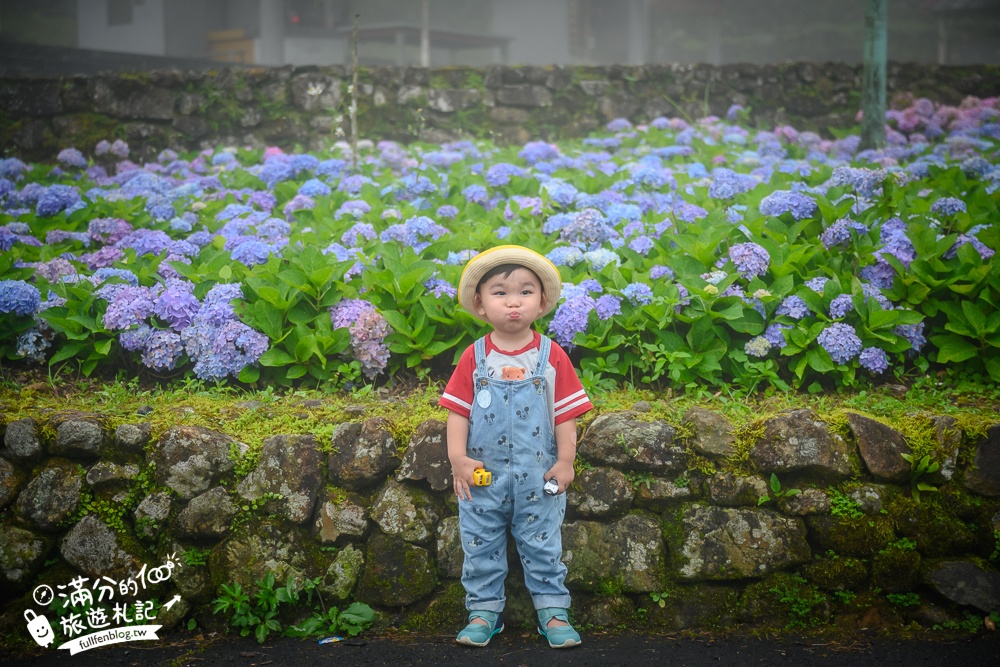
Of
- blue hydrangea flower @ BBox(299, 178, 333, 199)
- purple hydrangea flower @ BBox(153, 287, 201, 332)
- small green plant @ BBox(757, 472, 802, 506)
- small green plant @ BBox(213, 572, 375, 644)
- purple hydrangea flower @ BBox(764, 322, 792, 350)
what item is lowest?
small green plant @ BBox(213, 572, 375, 644)

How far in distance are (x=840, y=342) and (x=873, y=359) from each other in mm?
126

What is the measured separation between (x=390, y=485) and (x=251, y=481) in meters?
0.40

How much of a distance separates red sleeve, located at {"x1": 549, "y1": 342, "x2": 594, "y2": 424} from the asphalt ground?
2.07 ft

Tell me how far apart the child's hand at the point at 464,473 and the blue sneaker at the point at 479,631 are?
36 centimetres

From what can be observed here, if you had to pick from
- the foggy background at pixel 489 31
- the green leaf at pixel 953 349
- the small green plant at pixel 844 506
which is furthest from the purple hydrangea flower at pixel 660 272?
the foggy background at pixel 489 31

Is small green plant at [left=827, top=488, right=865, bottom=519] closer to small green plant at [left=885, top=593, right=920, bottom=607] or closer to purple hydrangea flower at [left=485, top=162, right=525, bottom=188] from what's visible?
small green plant at [left=885, top=593, right=920, bottom=607]

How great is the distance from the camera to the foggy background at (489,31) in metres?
14.7

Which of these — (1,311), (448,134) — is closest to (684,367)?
(1,311)

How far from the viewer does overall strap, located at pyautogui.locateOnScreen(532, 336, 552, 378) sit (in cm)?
217

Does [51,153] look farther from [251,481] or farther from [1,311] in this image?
[251,481]

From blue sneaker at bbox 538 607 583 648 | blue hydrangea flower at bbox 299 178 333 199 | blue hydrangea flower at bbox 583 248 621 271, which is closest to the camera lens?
blue sneaker at bbox 538 607 583 648

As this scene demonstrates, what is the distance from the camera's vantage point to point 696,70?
7.39 metres

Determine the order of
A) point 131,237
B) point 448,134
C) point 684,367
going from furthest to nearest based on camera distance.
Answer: point 448,134 → point 131,237 → point 684,367

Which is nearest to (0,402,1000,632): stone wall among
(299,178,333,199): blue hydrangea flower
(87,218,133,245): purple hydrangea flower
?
(87,218,133,245): purple hydrangea flower
